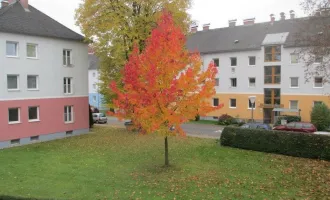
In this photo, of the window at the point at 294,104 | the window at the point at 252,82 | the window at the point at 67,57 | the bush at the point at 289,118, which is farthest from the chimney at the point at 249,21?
the window at the point at 67,57

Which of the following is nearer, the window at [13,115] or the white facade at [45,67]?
the white facade at [45,67]

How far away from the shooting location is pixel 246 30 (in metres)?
45.7

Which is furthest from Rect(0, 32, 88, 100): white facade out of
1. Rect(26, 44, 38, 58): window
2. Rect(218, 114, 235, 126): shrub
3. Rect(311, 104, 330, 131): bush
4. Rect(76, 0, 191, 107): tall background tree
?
Rect(311, 104, 330, 131): bush

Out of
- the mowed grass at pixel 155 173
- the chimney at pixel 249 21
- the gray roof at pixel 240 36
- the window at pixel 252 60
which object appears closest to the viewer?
the mowed grass at pixel 155 173

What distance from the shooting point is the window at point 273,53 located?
40.0 m

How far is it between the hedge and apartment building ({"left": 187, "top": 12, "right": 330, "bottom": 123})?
717 inches

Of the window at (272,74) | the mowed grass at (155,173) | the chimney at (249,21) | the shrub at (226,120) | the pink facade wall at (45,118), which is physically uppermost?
the chimney at (249,21)

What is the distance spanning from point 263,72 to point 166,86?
28661 millimetres

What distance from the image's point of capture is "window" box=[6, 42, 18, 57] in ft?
84.1

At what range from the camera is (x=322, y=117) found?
34.1m

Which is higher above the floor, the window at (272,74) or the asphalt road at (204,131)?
the window at (272,74)

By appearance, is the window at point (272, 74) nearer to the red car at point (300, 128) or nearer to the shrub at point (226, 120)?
the shrub at point (226, 120)

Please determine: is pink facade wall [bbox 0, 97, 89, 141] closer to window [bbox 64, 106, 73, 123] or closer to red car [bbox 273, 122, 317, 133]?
window [bbox 64, 106, 73, 123]

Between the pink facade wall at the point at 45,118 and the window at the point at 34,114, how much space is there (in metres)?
0.26
